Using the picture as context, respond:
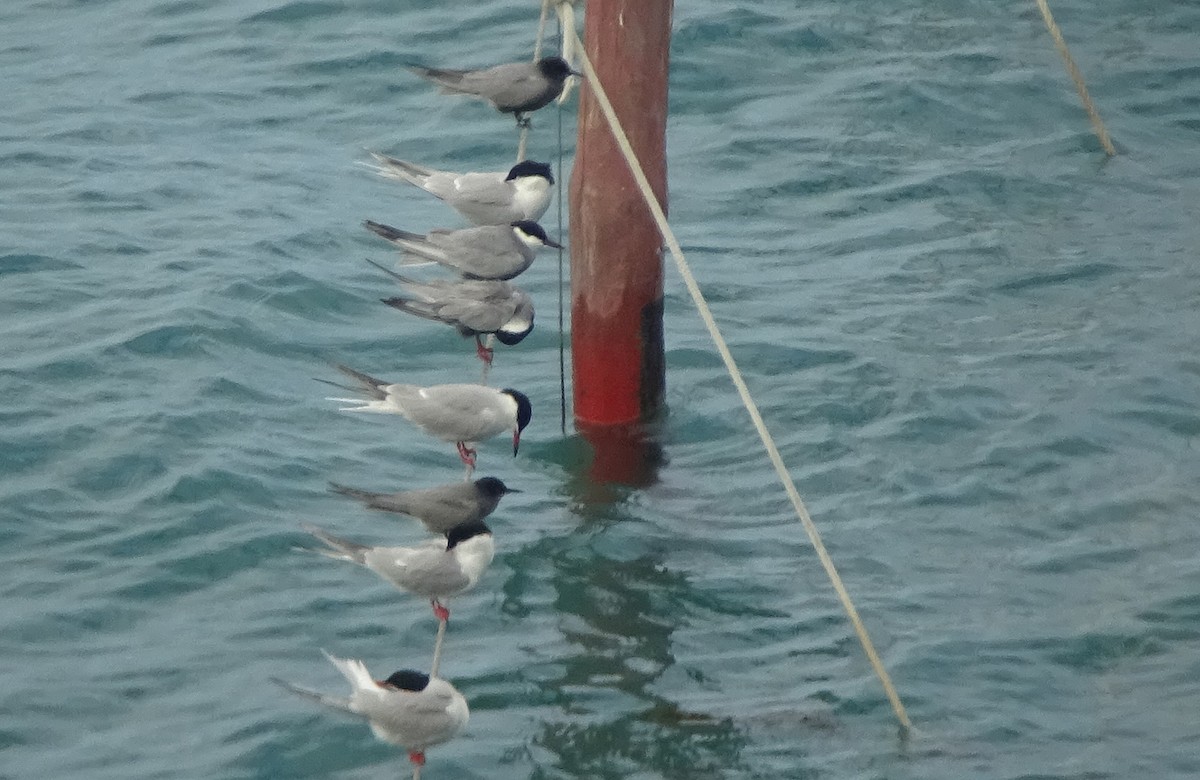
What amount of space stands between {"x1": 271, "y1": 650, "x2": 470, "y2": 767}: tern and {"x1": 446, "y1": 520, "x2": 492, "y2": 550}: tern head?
645mm

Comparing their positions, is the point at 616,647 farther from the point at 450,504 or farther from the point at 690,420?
the point at 690,420

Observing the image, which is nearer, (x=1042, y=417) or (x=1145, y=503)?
(x=1145, y=503)

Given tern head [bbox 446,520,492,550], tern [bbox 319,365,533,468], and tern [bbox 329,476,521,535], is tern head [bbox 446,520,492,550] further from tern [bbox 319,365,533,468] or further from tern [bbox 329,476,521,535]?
tern [bbox 319,365,533,468]

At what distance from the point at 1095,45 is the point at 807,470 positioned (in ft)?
22.5

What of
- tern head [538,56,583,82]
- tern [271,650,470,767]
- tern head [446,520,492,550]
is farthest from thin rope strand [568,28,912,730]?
tern [271,650,470,767]

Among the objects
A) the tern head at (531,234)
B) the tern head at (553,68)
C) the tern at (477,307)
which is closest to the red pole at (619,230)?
the tern head at (553,68)

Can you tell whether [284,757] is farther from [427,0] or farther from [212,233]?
[427,0]

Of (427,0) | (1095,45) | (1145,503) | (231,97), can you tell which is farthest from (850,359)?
(427,0)

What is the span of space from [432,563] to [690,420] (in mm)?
3084

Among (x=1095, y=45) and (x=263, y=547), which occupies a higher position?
(x=1095, y=45)

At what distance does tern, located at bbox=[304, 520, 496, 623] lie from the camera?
256 inches

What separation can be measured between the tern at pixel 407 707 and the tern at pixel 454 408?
1.06m

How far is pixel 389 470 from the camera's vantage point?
30.2ft

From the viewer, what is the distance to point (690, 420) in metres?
9.38
